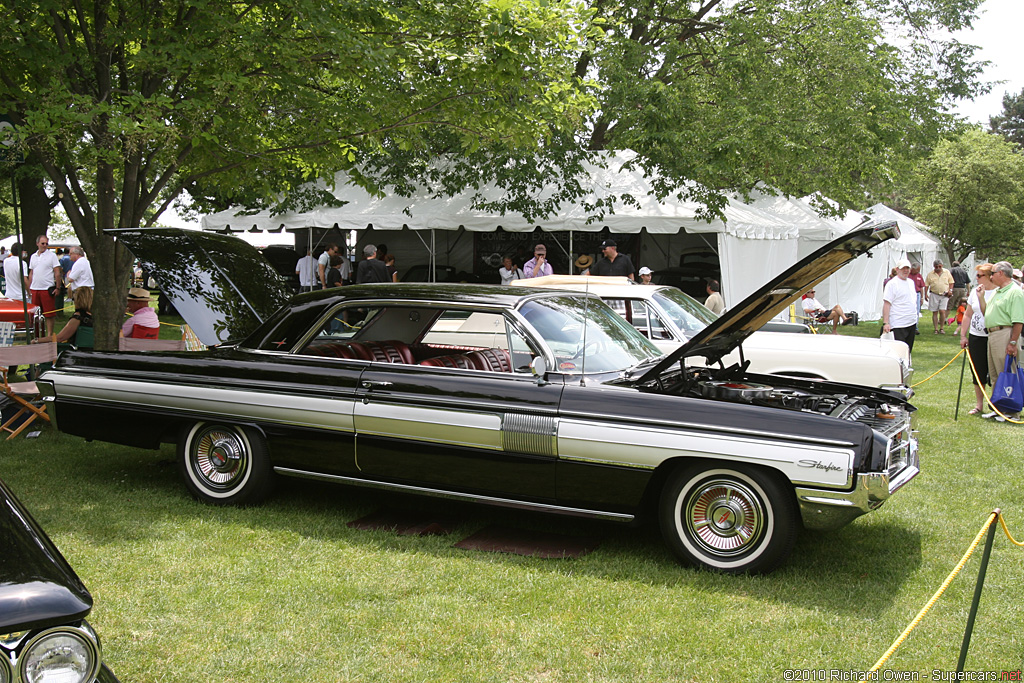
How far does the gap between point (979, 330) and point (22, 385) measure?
1019cm

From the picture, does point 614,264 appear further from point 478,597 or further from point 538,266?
point 478,597

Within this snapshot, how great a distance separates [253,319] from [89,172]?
865 centimetres

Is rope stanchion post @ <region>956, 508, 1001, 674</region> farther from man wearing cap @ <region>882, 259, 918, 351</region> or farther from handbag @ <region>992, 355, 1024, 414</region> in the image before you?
man wearing cap @ <region>882, 259, 918, 351</region>

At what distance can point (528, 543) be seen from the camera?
513 cm

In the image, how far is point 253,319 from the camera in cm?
662

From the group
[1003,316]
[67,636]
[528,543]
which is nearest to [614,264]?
[1003,316]

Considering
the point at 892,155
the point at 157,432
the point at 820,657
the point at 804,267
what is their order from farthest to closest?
the point at 892,155 → the point at 157,432 → the point at 804,267 → the point at 820,657

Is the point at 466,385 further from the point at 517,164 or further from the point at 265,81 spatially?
the point at 517,164

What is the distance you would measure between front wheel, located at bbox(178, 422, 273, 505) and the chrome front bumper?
10.9 ft

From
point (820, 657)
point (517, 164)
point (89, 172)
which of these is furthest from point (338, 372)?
point (517, 164)

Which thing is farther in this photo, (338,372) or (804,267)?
(338,372)

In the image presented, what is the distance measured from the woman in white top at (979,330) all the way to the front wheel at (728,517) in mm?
6460

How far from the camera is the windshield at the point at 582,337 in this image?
17.1 ft

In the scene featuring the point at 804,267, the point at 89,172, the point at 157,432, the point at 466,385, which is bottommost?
the point at 157,432
